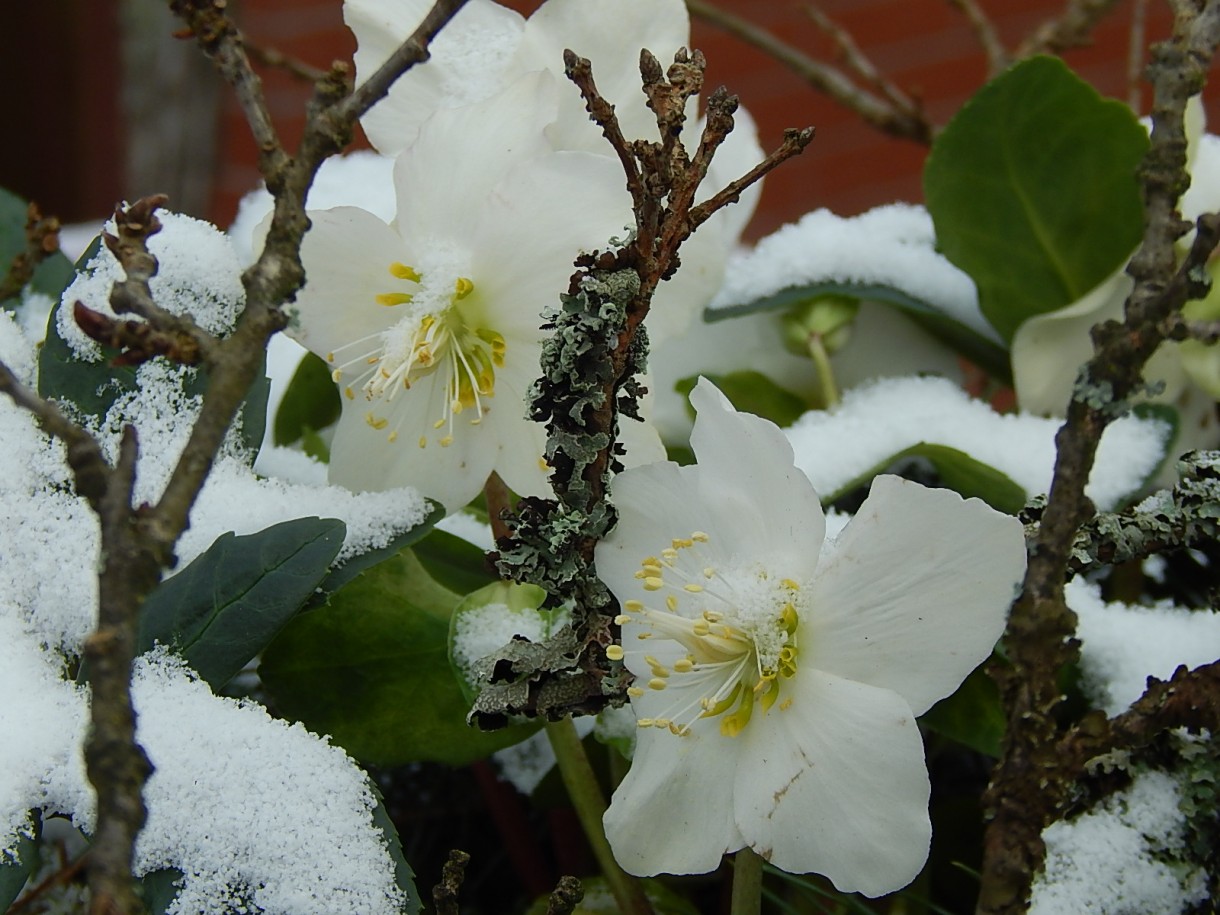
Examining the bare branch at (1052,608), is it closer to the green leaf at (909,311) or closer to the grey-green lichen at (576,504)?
the grey-green lichen at (576,504)

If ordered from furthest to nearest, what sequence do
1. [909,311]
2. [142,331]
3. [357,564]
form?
[909,311] → [357,564] → [142,331]

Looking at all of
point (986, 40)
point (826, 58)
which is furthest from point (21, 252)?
point (826, 58)

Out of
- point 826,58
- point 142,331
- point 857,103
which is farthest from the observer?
point 826,58

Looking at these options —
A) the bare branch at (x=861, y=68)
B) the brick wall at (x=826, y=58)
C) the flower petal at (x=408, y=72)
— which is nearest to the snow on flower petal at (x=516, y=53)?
the flower petal at (x=408, y=72)

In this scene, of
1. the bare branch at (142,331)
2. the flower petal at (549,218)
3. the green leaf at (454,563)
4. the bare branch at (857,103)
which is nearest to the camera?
the bare branch at (142,331)

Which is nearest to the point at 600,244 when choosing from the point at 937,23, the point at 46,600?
the point at 46,600

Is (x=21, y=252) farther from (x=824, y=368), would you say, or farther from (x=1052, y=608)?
(x=1052, y=608)
